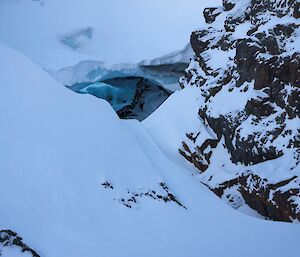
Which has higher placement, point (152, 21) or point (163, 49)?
point (152, 21)

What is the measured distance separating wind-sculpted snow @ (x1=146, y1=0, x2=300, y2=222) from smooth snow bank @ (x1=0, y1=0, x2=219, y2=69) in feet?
15.0

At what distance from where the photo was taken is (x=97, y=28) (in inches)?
557

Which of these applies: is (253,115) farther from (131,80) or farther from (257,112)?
(131,80)

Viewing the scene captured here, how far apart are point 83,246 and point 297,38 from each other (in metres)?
5.26

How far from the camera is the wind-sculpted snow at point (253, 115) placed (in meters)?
6.45

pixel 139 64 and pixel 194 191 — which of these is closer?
pixel 194 191

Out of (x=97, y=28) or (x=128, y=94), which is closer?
(x=97, y=28)

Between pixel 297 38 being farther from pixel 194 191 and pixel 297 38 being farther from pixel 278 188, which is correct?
pixel 194 191

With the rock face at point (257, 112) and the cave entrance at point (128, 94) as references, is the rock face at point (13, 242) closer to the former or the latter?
the rock face at point (257, 112)

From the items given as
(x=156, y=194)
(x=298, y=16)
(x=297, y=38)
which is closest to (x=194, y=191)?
(x=156, y=194)

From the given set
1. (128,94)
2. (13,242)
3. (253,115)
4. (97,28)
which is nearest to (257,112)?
(253,115)

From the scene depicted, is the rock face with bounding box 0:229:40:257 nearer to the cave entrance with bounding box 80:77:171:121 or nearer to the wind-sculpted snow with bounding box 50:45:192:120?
the wind-sculpted snow with bounding box 50:45:192:120

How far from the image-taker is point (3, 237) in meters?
3.83

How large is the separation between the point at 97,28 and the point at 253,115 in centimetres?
857
